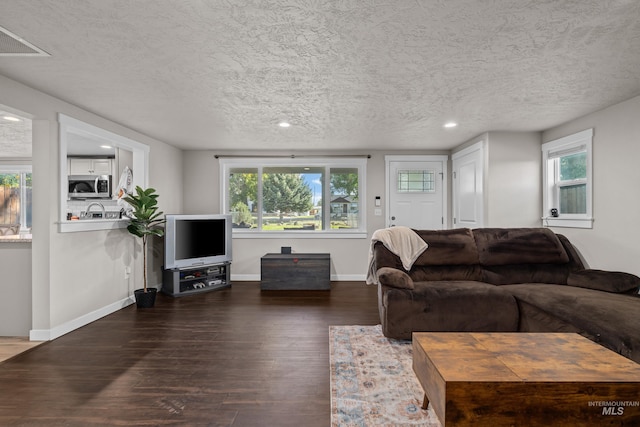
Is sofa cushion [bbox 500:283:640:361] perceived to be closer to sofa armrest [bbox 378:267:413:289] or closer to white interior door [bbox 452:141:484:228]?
sofa armrest [bbox 378:267:413:289]

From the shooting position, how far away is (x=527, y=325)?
2.82 meters

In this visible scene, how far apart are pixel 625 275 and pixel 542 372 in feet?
7.26

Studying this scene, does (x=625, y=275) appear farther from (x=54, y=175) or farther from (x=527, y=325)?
(x=54, y=175)

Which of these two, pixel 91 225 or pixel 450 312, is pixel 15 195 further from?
→ pixel 450 312

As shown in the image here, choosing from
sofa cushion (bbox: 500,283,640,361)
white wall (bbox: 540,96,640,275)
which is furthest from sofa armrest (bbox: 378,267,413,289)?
white wall (bbox: 540,96,640,275)

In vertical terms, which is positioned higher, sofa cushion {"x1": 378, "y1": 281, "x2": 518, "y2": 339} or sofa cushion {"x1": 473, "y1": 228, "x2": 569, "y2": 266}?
sofa cushion {"x1": 473, "y1": 228, "x2": 569, "y2": 266}

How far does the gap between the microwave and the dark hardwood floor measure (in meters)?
2.66

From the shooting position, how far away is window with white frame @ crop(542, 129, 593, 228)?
372 centimetres

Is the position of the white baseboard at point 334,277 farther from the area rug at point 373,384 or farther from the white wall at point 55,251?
the area rug at point 373,384

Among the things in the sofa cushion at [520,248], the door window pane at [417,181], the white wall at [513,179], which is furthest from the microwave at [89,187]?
the white wall at [513,179]

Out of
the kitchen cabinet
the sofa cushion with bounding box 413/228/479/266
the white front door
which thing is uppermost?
the kitchen cabinet

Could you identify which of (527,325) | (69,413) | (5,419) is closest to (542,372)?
(527,325)

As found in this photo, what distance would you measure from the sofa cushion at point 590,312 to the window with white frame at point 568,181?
4.05 feet

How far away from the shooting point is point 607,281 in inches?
116
